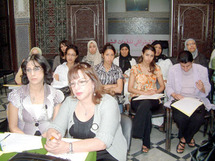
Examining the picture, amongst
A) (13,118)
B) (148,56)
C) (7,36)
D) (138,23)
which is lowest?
(13,118)

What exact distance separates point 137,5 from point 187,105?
262 inches

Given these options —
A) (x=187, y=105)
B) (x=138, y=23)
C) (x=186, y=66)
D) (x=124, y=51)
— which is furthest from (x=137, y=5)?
(x=187, y=105)

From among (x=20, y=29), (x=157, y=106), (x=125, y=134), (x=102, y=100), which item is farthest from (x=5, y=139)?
(x=20, y=29)

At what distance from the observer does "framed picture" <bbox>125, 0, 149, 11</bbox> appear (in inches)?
337

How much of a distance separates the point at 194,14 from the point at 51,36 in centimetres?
408

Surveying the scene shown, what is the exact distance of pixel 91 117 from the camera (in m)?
1.64

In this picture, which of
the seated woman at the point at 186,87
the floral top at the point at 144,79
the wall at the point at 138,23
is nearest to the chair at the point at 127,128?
the seated woman at the point at 186,87

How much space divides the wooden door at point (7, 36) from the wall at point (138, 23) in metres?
3.77

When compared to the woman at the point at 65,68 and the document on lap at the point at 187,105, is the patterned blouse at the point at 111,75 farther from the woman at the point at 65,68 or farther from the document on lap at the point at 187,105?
the document on lap at the point at 187,105

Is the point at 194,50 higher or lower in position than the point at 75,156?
higher

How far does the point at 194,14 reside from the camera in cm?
595

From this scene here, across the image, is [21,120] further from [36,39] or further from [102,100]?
[36,39]

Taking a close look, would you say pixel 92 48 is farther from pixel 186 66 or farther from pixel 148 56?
pixel 186 66

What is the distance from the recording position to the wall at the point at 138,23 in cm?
864
